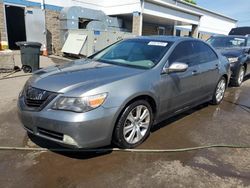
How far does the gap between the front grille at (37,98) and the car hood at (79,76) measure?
0.06 meters

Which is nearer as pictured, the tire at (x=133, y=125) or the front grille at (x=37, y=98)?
the front grille at (x=37, y=98)

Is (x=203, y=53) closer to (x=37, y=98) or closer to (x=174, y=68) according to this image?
(x=174, y=68)

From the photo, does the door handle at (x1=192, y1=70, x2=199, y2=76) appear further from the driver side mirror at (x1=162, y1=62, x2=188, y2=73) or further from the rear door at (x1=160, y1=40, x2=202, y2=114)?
the driver side mirror at (x1=162, y1=62, x2=188, y2=73)

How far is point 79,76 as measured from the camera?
321 cm

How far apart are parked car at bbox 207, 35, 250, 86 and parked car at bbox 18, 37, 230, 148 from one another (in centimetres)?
372

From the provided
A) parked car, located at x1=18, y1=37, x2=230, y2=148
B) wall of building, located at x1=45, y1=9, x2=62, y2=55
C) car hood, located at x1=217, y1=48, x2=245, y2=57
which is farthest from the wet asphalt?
wall of building, located at x1=45, y1=9, x2=62, y2=55

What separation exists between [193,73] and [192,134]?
1110 millimetres

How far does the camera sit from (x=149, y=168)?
302 cm

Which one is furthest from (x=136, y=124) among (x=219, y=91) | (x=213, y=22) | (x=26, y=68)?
(x=213, y=22)

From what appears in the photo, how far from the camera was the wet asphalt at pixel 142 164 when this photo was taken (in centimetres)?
274

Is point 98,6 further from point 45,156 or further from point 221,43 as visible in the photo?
point 45,156

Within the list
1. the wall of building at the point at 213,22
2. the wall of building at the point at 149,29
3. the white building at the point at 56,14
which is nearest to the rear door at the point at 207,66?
the white building at the point at 56,14

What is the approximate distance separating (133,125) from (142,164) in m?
0.57

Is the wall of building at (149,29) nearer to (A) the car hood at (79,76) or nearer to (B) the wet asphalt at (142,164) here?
(B) the wet asphalt at (142,164)
